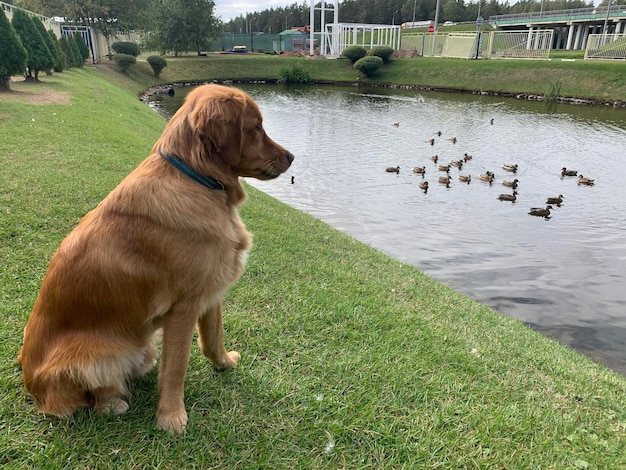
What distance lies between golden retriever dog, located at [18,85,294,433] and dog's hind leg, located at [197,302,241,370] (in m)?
0.39

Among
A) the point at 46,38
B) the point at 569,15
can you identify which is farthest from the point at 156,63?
the point at 569,15

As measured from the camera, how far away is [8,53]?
52.3 feet

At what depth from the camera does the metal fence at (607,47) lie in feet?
138

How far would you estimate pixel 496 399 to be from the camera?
327 centimetres

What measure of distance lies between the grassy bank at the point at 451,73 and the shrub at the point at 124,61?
96cm

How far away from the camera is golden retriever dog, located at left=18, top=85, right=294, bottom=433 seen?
2.32 m

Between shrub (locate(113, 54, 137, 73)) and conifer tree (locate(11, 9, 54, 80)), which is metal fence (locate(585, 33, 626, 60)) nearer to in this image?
shrub (locate(113, 54, 137, 73))

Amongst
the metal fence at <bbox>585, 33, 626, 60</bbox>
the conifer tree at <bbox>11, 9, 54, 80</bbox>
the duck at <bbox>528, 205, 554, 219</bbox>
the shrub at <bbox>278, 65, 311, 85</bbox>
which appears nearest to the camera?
the duck at <bbox>528, 205, 554, 219</bbox>

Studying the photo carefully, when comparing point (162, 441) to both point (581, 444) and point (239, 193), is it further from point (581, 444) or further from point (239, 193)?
point (581, 444)

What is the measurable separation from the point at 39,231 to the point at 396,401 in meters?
4.30

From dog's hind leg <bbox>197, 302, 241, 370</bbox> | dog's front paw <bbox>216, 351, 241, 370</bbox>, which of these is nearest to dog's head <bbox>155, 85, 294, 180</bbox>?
dog's hind leg <bbox>197, 302, 241, 370</bbox>

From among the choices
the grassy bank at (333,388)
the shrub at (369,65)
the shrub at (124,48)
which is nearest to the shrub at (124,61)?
the shrub at (124,48)

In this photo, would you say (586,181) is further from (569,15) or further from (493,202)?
(569,15)

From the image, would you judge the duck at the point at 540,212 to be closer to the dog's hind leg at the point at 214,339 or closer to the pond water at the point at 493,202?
the pond water at the point at 493,202
